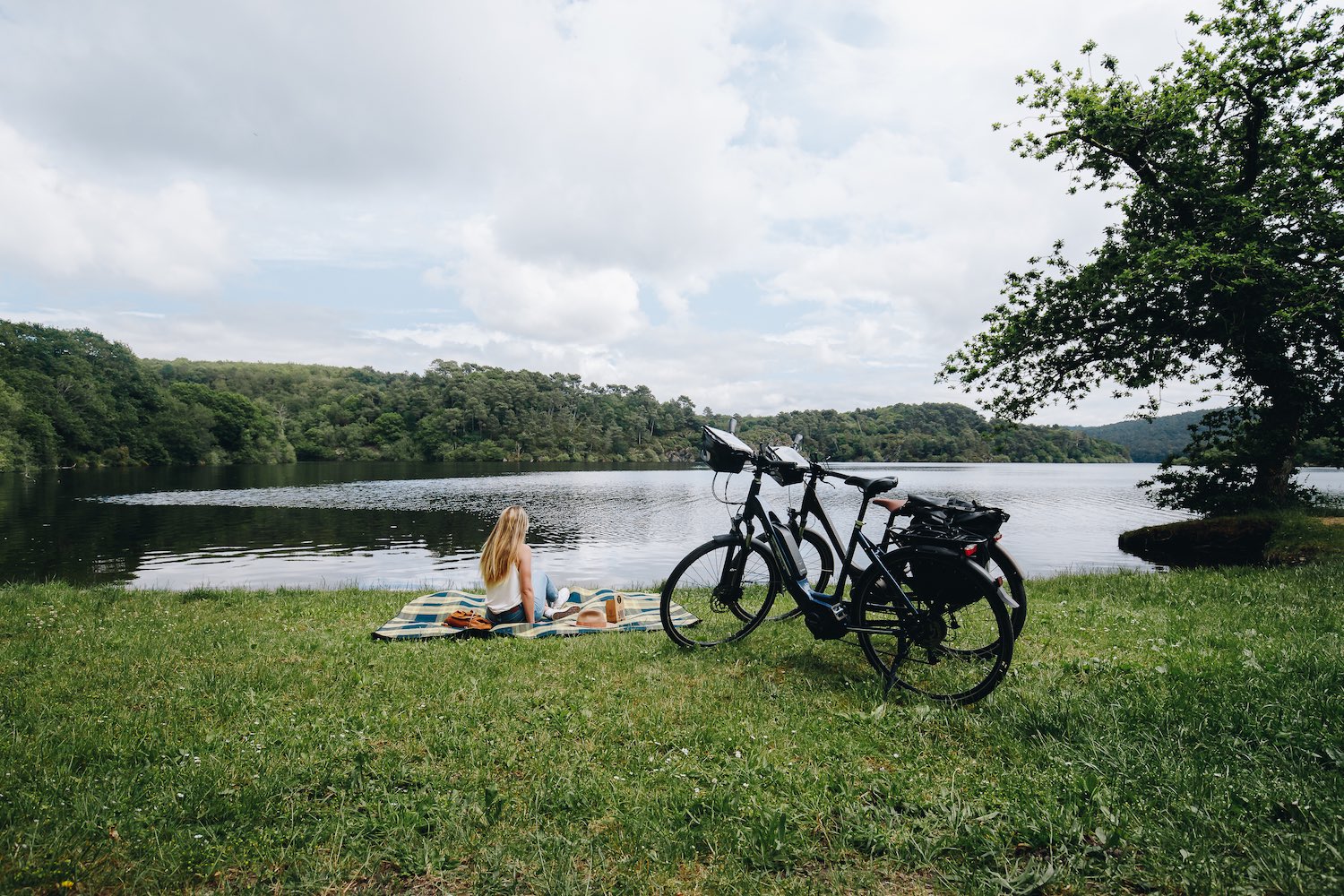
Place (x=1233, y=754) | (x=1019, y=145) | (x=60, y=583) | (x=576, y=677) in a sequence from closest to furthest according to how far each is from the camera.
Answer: (x=1233, y=754)
(x=576, y=677)
(x=60, y=583)
(x=1019, y=145)

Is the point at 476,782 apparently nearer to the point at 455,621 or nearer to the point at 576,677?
the point at 576,677

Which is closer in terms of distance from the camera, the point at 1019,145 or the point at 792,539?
the point at 792,539

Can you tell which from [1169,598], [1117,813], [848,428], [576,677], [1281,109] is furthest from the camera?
[848,428]

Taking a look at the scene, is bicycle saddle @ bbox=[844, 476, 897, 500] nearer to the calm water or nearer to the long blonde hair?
the calm water

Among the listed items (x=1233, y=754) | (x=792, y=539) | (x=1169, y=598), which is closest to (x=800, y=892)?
(x=1233, y=754)

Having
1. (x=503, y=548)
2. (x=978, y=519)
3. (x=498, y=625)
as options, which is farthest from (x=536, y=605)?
(x=978, y=519)

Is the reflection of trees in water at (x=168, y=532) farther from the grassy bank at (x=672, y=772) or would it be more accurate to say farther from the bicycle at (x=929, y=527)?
the bicycle at (x=929, y=527)

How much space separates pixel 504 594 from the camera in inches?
294

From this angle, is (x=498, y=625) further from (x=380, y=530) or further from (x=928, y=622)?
(x=380, y=530)

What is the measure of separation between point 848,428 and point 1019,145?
10363 cm

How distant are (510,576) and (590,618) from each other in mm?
1082

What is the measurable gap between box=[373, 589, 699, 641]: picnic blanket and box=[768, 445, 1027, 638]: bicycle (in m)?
1.58

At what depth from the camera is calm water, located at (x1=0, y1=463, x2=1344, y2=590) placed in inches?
670

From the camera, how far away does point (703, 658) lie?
577 centimetres
